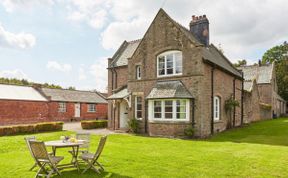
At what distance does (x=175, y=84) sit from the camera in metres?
17.9

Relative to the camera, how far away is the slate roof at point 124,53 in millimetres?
25484

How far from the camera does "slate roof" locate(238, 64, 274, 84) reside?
4266 cm

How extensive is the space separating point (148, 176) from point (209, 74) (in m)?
12.7

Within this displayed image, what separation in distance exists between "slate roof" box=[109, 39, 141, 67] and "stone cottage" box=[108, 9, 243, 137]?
A: 402 cm

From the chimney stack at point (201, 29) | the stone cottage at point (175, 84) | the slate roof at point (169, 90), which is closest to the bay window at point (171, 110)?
the stone cottage at point (175, 84)

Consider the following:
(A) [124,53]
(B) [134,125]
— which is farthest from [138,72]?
(A) [124,53]

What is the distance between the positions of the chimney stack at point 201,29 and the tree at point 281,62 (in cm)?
3973

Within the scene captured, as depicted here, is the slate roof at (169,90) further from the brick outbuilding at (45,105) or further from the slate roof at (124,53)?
the brick outbuilding at (45,105)

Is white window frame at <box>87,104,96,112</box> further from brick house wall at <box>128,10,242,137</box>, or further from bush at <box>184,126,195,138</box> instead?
bush at <box>184,126,195,138</box>

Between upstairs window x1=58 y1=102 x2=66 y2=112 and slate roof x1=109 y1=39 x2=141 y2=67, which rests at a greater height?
slate roof x1=109 y1=39 x2=141 y2=67

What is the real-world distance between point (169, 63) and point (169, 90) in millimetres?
2453

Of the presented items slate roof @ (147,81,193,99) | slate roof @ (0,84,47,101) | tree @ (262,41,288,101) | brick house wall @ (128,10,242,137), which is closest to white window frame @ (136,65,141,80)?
brick house wall @ (128,10,242,137)

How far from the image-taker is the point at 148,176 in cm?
751

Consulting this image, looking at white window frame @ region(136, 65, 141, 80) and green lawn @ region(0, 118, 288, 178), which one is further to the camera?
white window frame @ region(136, 65, 141, 80)
